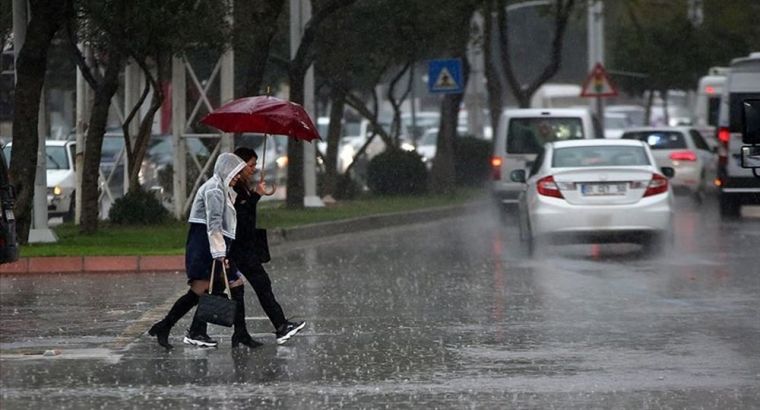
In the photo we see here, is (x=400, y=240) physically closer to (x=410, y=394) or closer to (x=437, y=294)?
(x=437, y=294)

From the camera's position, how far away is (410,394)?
9.66 metres

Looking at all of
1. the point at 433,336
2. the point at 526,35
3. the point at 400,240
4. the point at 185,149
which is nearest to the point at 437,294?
Result: the point at 433,336

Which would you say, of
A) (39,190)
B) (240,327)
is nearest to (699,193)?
(39,190)

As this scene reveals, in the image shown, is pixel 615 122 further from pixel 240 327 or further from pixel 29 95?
pixel 240 327

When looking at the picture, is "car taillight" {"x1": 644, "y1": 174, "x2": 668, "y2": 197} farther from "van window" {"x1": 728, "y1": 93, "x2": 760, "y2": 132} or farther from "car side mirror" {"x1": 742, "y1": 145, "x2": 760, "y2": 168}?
"car side mirror" {"x1": 742, "y1": 145, "x2": 760, "y2": 168}

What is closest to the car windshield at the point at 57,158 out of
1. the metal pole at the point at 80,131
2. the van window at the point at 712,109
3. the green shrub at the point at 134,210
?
the metal pole at the point at 80,131

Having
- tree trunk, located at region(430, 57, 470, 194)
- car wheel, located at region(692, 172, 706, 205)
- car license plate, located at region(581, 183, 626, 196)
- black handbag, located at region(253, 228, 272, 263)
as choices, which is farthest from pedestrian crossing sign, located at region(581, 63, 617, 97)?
black handbag, located at region(253, 228, 272, 263)

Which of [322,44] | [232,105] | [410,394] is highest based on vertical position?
[322,44]

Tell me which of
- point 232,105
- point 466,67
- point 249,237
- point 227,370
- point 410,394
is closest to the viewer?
point 410,394

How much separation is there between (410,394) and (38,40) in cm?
1064

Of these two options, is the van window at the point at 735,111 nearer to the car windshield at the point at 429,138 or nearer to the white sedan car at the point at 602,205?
the white sedan car at the point at 602,205

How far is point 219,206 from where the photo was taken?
37.6 ft

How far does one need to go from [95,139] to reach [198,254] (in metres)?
10.2

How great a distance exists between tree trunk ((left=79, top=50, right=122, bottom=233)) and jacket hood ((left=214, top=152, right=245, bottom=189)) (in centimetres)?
989
